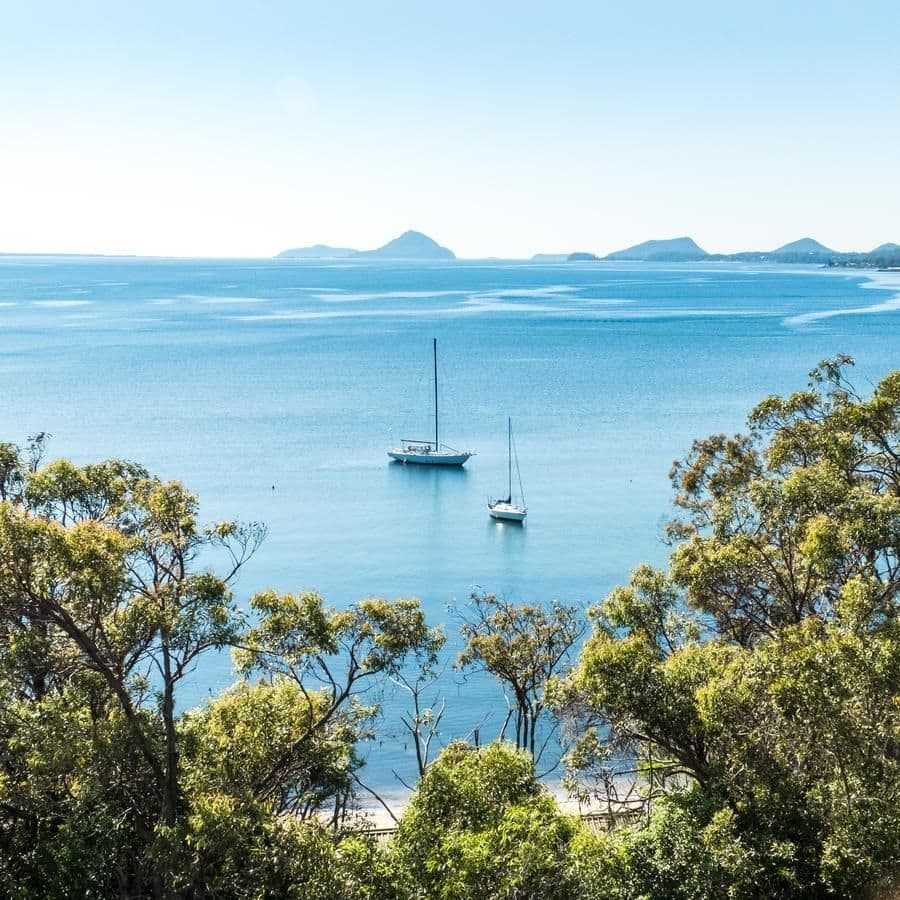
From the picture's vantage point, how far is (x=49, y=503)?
1321 cm

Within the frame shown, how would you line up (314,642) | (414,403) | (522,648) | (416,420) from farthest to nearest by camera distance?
(414,403)
(416,420)
(522,648)
(314,642)

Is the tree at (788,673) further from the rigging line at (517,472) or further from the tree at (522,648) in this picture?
the rigging line at (517,472)

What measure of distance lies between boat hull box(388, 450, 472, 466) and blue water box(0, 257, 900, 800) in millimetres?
872

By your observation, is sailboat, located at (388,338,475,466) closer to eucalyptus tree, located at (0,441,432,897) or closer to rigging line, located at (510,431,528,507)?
rigging line, located at (510,431,528,507)

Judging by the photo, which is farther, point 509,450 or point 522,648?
point 509,450

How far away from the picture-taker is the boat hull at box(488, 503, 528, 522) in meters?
49.0

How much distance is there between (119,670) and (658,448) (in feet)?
176

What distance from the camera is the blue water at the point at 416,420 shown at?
4319 centimetres

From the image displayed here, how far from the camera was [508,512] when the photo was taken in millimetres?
49250

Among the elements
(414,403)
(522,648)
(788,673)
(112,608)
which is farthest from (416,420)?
(788,673)

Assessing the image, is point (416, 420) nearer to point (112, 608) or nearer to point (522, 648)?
point (522, 648)

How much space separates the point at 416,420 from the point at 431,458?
12444mm

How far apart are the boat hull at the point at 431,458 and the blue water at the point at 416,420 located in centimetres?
87

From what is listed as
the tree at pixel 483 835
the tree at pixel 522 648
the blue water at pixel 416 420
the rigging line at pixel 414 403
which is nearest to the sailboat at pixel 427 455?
the blue water at pixel 416 420
